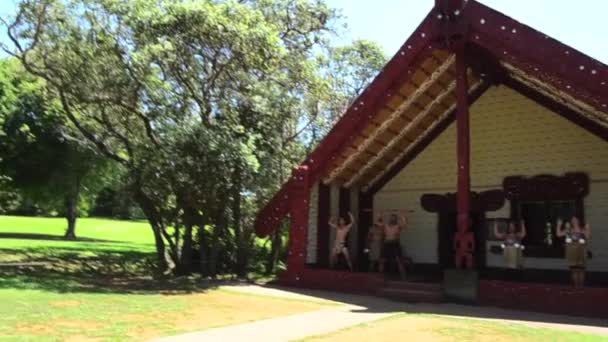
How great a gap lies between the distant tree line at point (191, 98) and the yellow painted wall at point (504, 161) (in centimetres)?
371

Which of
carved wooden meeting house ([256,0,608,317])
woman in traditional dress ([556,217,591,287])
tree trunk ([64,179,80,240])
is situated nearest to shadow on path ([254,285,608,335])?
carved wooden meeting house ([256,0,608,317])

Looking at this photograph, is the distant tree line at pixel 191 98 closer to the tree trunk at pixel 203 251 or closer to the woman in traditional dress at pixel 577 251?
the tree trunk at pixel 203 251

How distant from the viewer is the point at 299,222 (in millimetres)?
14617

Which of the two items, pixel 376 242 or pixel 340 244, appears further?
pixel 376 242

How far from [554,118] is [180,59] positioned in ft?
31.4

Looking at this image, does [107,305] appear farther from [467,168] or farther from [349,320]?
[467,168]

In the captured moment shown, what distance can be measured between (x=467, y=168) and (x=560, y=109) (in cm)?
432

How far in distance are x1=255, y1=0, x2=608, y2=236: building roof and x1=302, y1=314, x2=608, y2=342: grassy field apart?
15.5ft

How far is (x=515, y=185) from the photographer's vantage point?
50.1ft

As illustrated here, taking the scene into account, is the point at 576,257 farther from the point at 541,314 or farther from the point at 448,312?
the point at 448,312

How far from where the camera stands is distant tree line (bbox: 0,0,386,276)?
1468 centimetres

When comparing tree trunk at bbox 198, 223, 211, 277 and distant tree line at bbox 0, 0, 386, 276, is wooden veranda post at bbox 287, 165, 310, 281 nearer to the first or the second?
distant tree line at bbox 0, 0, 386, 276

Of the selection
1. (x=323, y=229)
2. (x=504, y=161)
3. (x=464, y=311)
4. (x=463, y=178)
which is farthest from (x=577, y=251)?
(x=323, y=229)

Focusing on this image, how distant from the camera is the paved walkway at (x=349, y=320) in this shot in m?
7.90
